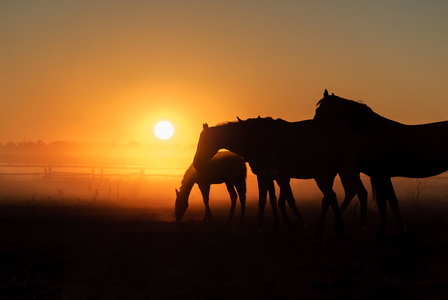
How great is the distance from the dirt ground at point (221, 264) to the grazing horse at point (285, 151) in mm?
1183

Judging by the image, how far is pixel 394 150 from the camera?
8.78 meters

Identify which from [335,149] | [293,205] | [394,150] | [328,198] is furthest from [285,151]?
[394,150]

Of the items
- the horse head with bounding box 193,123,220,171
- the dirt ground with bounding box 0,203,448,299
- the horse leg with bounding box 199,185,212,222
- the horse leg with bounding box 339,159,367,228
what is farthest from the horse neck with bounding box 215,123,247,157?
the horse leg with bounding box 199,185,212,222

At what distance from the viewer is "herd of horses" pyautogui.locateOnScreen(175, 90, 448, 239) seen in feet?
28.9

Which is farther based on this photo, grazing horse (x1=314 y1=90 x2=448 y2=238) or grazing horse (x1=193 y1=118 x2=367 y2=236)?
grazing horse (x1=193 y1=118 x2=367 y2=236)

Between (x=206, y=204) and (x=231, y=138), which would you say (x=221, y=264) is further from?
(x=206, y=204)

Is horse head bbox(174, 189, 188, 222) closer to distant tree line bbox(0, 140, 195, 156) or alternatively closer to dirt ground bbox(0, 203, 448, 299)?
dirt ground bbox(0, 203, 448, 299)

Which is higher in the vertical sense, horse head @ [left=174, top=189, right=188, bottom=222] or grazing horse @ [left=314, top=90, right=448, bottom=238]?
grazing horse @ [left=314, top=90, right=448, bottom=238]

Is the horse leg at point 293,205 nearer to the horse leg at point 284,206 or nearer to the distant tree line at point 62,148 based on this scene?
the horse leg at point 284,206

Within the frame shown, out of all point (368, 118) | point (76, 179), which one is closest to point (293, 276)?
point (368, 118)

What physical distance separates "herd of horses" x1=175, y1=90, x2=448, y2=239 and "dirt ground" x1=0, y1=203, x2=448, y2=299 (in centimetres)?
88

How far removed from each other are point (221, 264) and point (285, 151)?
341 cm

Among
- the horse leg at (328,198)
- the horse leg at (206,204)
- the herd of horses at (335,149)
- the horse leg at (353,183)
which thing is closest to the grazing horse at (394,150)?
the herd of horses at (335,149)

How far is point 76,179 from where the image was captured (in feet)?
153
